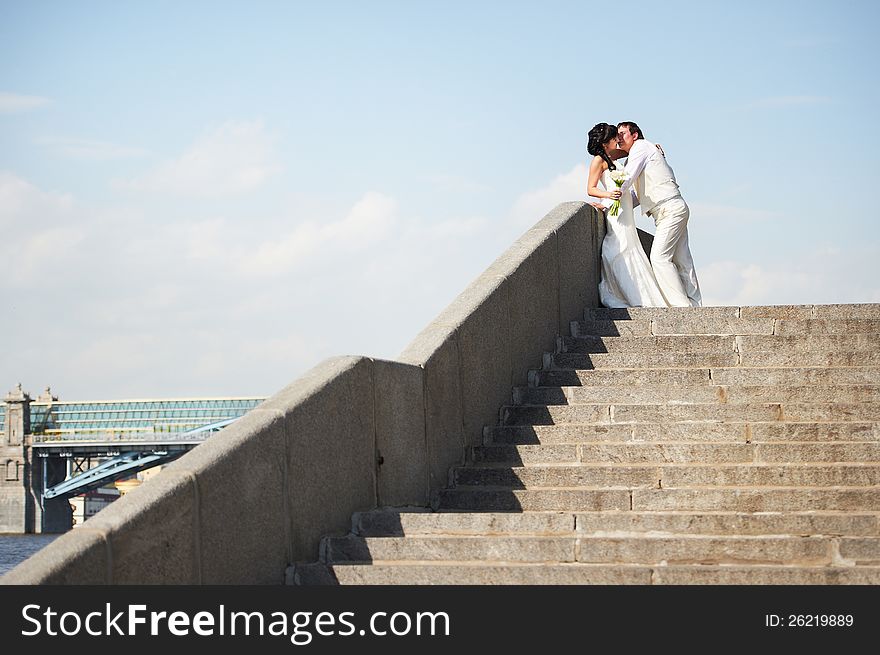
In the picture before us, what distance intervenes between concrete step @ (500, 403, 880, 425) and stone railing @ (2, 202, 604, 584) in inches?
21.9

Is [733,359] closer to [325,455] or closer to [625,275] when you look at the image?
[625,275]

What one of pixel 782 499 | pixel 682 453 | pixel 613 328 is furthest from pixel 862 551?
pixel 613 328

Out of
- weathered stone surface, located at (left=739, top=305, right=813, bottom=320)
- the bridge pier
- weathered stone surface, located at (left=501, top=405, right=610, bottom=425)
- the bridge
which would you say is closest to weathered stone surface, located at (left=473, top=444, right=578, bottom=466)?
weathered stone surface, located at (left=501, top=405, right=610, bottom=425)

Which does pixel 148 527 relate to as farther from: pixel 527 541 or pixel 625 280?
pixel 625 280

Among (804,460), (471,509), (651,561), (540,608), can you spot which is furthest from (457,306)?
(540,608)

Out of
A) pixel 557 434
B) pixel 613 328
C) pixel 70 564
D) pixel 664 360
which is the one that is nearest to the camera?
pixel 70 564

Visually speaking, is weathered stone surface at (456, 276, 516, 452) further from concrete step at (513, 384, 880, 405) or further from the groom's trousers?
the groom's trousers

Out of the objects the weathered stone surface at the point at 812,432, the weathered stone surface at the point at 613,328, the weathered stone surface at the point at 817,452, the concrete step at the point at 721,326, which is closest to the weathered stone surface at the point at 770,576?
the weathered stone surface at the point at 817,452

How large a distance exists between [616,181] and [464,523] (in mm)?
5438

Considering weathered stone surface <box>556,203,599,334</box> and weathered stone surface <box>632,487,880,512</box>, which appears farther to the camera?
weathered stone surface <box>556,203,599,334</box>

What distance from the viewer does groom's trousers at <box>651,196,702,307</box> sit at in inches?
413

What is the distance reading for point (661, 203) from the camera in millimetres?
10625

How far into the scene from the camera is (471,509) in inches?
256

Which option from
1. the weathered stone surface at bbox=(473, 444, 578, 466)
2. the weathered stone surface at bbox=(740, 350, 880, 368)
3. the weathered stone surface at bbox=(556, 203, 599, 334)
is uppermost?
the weathered stone surface at bbox=(556, 203, 599, 334)
